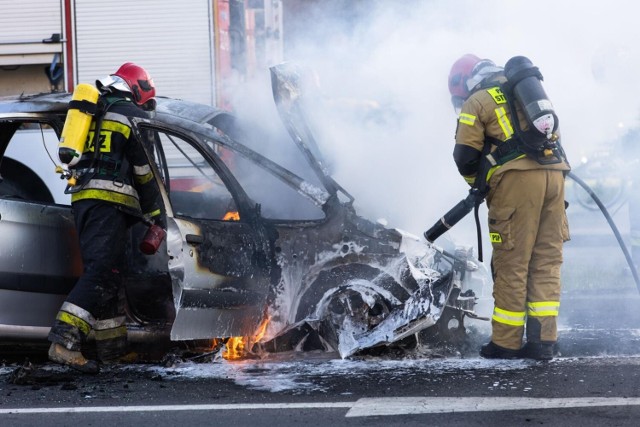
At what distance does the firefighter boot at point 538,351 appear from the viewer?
6.21m

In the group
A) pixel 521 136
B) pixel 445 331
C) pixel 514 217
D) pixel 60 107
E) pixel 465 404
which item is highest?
pixel 60 107

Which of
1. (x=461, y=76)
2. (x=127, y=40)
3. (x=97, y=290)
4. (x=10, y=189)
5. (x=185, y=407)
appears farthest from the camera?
(x=127, y=40)

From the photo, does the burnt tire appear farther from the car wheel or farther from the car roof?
the car wheel

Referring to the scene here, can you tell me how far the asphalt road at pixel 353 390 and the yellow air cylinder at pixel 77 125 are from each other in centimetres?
122

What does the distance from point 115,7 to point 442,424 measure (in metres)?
6.49

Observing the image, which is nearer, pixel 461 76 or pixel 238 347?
pixel 238 347

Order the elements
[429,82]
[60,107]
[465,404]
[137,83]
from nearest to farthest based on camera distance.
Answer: [465,404] → [137,83] → [60,107] → [429,82]

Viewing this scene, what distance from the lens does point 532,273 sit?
6.28 metres

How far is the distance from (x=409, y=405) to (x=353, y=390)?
0.44 metres

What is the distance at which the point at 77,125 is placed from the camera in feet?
19.8

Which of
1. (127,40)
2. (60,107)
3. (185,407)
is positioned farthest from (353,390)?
(127,40)

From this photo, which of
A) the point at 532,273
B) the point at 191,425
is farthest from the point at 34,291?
the point at 532,273

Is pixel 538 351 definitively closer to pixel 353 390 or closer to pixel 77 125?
pixel 353 390

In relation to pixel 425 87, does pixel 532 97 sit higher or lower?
lower
